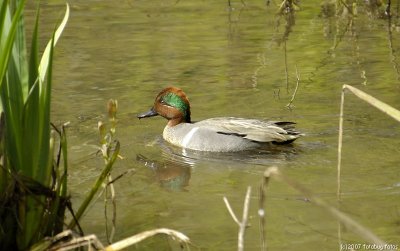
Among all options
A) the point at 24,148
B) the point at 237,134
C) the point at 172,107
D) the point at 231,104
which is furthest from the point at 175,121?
the point at 24,148

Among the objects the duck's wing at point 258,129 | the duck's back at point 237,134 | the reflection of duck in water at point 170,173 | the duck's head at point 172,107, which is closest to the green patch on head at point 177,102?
the duck's head at point 172,107

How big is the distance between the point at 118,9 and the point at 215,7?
5.56 ft

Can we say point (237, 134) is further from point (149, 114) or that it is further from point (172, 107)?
point (149, 114)

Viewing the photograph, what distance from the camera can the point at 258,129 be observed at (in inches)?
355

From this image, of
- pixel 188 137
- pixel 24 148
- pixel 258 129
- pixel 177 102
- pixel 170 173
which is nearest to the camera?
pixel 24 148

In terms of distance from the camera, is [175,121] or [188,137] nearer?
[188,137]

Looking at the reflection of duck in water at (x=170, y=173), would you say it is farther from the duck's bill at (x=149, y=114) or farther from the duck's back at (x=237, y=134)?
the duck's bill at (x=149, y=114)

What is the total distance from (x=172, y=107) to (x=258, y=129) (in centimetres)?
119

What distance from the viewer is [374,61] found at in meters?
12.0

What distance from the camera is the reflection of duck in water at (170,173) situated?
794 cm

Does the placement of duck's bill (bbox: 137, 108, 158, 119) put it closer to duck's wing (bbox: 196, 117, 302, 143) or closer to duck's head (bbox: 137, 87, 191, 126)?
duck's head (bbox: 137, 87, 191, 126)

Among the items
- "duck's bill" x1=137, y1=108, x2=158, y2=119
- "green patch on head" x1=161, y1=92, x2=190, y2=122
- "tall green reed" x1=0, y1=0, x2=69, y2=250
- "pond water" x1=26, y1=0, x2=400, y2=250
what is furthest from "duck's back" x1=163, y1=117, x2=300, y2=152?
"tall green reed" x1=0, y1=0, x2=69, y2=250

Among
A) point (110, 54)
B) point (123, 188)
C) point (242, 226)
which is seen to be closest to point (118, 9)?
point (110, 54)

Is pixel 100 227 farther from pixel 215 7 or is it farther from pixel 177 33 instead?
pixel 215 7
